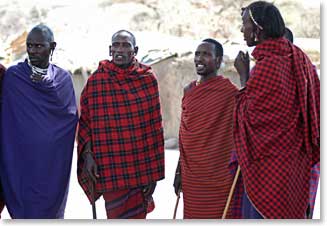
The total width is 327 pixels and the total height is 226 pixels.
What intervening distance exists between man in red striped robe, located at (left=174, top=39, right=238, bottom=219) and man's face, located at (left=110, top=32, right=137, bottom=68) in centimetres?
47

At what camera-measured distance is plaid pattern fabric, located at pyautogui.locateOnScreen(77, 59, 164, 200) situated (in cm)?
430

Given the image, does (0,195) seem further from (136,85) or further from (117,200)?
(136,85)

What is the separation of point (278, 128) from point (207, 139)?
2.01 feet

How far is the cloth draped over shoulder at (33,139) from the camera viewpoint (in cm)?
418

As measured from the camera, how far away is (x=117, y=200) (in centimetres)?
443

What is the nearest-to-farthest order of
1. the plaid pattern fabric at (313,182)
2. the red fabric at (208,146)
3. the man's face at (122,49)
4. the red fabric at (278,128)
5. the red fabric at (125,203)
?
the red fabric at (278,128)
the plaid pattern fabric at (313,182)
the red fabric at (208,146)
the man's face at (122,49)
the red fabric at (125,203)

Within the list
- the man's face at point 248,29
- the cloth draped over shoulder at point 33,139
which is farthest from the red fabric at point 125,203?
the man's face at point 248,29

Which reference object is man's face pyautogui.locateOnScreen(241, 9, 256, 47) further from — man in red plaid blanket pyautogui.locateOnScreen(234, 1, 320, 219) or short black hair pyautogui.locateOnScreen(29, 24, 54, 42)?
short black hair pyautogui.locateOnScreen(29, 24, 54, 42)

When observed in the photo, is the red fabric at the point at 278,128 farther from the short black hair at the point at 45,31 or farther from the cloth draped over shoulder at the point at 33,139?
the short black hair at the point at 45,31

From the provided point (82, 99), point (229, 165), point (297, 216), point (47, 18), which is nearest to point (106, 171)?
point (82, 99)

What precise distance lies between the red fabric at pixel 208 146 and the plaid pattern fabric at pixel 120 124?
322mm

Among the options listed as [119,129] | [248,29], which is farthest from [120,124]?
[248,29]

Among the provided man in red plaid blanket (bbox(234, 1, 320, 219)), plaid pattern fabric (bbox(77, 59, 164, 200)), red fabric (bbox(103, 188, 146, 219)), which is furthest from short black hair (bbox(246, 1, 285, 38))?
red fabric (bbox(103, 188, 146, 219))

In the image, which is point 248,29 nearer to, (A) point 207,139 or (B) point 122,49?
(A) point 207,139
